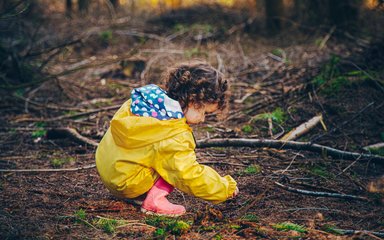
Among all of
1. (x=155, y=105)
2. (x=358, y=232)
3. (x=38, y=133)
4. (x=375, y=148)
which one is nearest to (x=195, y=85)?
(x=155, y=105)

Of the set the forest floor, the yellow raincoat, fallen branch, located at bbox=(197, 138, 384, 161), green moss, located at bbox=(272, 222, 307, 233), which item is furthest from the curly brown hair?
fallen branch, located at bbox=(197, 138, 384, 161)

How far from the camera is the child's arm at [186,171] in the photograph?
2980 millimetres

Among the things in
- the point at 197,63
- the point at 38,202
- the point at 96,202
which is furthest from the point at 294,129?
the point at 38,202

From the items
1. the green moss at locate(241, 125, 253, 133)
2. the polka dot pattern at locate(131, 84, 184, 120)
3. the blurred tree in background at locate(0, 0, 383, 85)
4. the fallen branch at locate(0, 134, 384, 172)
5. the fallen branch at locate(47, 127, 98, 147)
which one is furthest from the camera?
the blurred tree in background at locate(0, 0, 383, 85)

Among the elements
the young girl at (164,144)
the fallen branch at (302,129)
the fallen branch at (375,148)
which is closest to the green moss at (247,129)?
the fallen branch at (302,129)

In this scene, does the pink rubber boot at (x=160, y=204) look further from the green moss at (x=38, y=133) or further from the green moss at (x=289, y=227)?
the green moss at (x=38, y=133)

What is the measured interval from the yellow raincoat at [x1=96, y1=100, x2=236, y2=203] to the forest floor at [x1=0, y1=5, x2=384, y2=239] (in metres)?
0.17

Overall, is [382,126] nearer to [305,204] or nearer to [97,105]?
[305,204]

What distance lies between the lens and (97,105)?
5.91 metres

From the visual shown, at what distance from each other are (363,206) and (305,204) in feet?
1.22

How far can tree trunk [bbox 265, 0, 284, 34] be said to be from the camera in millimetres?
8688

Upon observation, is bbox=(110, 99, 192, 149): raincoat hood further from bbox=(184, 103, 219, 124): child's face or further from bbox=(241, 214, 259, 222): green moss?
bbox=(241, 214, 259, 222): green moss

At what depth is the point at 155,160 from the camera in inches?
120

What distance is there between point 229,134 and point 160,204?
1714mm
